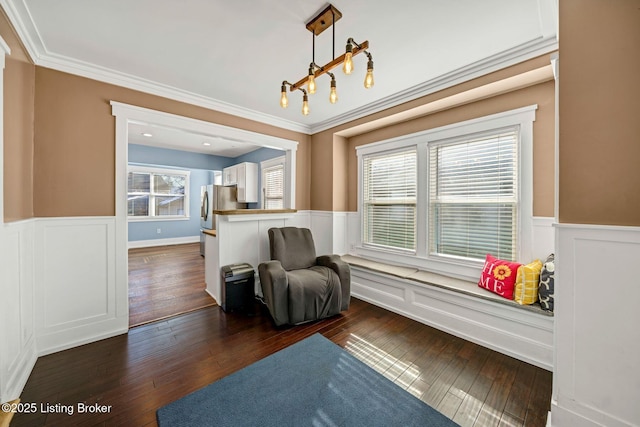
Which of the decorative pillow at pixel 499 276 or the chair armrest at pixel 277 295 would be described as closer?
the decorative pillow at pixel 499 276

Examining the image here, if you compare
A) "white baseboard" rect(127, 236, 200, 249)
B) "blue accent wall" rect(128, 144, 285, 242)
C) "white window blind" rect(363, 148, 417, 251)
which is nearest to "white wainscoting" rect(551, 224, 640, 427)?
"white window blind" rect(363, 148, 417, 251)

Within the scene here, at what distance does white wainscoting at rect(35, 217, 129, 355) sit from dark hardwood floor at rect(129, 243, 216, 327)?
337mm

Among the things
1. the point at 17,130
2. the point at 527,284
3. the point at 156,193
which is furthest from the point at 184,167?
the point at 527,284

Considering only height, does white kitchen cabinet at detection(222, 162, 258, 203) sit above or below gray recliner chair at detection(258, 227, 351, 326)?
above

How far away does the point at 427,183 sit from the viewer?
3.10 meters

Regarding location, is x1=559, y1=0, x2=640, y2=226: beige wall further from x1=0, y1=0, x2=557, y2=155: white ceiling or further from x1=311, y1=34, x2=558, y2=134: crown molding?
x1=311, y1=34, x2=558, y2=134: crown molding

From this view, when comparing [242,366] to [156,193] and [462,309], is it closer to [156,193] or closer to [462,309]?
[462,309]

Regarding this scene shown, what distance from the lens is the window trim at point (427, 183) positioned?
2367mm

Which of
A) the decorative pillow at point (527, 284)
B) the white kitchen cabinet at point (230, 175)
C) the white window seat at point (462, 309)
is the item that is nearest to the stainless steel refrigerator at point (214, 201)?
the white kitchen cabinet at point (230, 175)

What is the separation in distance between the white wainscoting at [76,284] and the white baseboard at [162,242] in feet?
16.4

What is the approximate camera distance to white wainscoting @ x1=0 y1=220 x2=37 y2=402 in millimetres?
1531

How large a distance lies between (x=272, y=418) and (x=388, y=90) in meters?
3.23

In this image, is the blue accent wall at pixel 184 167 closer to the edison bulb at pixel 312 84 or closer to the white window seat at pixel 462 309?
the white window seat at pixel 462 309

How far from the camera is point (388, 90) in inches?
113
